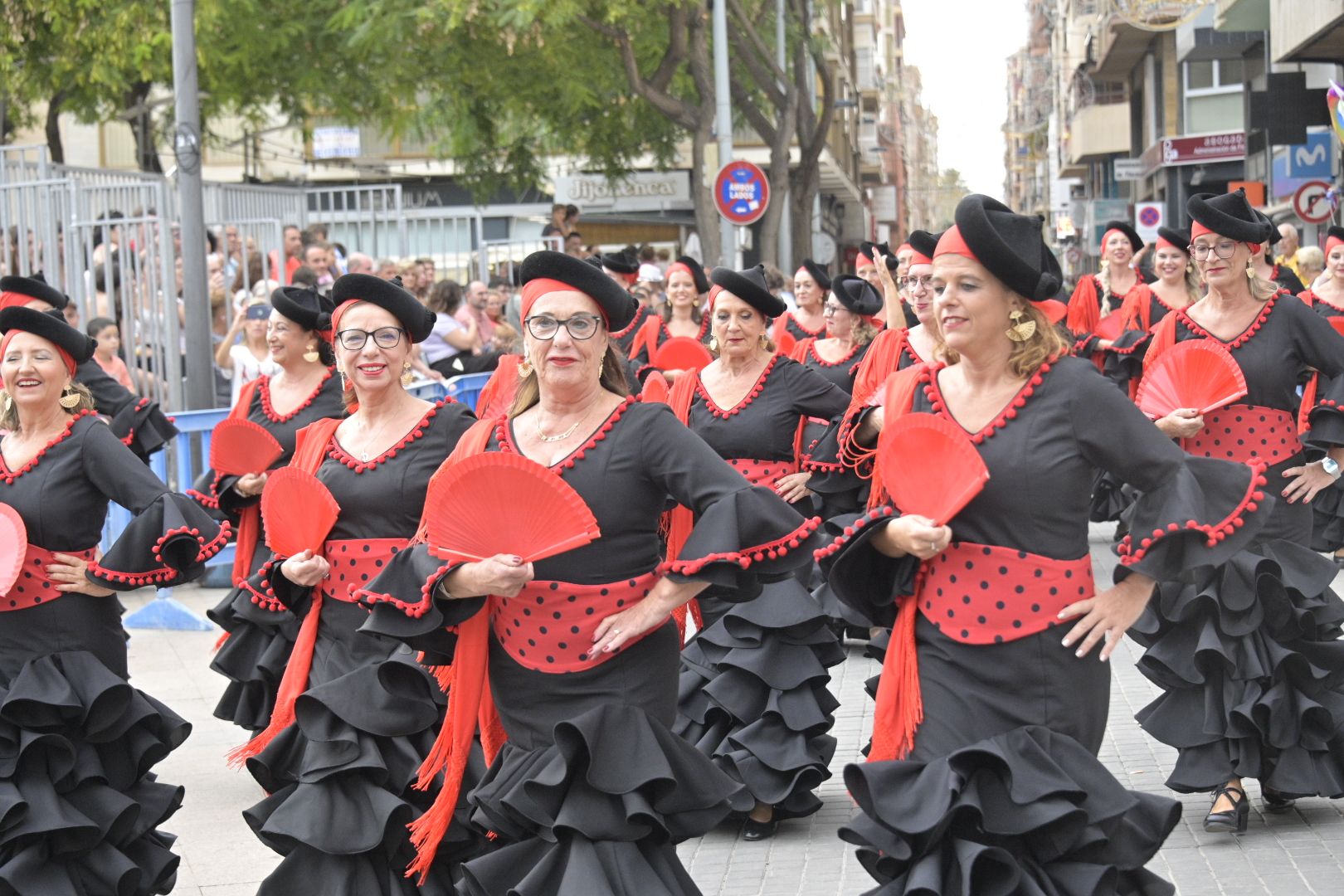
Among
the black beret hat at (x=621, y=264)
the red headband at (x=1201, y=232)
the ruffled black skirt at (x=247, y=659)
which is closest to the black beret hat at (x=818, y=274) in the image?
the black beret hat at (x=621, y=264)

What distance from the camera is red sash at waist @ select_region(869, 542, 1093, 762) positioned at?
14.6 ft

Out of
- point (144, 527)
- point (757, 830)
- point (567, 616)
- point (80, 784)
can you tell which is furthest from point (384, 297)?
point (757, 830)

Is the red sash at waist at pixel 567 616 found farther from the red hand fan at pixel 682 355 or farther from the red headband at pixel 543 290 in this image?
the red hand fan at pixel 682 355

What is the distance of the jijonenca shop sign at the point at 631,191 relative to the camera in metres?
32.8

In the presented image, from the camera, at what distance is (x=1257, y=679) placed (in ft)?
21.6

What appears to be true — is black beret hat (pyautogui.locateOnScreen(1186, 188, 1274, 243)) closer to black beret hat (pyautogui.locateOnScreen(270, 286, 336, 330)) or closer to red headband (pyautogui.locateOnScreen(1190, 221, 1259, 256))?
red headband (pyautogui.locateOnScreen(1190, 221, 1259, 256))

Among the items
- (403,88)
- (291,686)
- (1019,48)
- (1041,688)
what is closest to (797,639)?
(291,686)

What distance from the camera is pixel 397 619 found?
463cm

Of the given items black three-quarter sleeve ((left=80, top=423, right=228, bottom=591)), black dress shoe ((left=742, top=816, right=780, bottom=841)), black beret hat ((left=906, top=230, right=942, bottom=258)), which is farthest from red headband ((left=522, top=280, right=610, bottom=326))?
black beret hat ((left=906, top=230, right=942, bottom=258))

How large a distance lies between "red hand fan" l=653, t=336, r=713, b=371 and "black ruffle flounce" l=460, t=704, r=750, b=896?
6046 millimetres

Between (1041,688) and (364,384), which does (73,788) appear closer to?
(364,384)

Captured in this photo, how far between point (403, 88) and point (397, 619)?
21115 millimetres

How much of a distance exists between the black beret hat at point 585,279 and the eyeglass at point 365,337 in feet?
3.27

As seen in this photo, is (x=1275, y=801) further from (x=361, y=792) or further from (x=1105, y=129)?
(x=1105, y=129)
